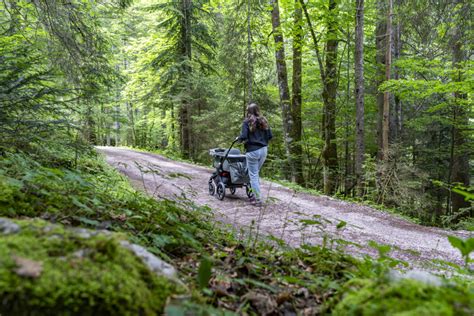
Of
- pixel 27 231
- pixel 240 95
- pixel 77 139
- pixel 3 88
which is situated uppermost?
pixel 240 95

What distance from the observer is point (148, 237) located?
2711 mm

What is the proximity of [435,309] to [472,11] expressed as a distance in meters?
10.4

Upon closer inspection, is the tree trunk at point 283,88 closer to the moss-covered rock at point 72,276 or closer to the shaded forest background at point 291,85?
the shaded forest background at point 291,85

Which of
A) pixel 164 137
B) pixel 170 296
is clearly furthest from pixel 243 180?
pixel 164 137

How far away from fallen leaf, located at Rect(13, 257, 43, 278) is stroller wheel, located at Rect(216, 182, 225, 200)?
262 inches

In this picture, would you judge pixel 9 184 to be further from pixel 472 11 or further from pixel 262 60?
pixel 262 60

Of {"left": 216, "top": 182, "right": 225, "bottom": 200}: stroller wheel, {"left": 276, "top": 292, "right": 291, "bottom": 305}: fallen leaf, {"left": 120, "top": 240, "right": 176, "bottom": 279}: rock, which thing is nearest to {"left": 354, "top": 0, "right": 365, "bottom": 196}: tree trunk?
{"left": 216, "top": 182, "right": 225, "bottom": 200}: stroller wheel

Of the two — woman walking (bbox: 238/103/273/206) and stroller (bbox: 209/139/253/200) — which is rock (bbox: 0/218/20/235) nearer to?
woman walking (bbox: 238/103/273/206)

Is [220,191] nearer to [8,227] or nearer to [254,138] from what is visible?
[254,138]

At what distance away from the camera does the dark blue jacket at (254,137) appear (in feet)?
23.3

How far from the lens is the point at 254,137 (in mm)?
7199

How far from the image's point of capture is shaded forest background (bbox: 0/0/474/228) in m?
5.74

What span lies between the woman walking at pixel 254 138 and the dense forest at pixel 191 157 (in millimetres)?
2771

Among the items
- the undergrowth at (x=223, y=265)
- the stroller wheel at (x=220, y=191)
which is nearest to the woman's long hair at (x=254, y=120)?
the stroller wheel at (x=220, y=191)
